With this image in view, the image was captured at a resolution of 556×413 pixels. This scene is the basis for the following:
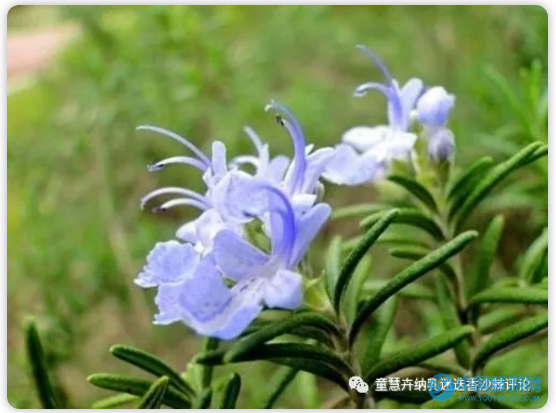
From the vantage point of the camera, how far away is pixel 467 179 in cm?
85

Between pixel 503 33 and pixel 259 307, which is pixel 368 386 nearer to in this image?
pixel 259 307

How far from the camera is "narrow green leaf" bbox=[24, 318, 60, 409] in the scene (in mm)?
732

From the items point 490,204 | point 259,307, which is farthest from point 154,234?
point 259,307

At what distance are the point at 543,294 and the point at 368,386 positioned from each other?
169 mm

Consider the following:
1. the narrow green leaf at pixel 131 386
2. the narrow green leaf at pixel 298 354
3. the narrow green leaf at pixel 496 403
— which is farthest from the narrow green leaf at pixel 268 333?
the narrow green leaf at pixel 496 403

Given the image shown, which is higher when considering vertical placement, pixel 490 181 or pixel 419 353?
pixel 490 181

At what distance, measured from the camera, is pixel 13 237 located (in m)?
1.53

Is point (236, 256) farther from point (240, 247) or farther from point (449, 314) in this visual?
point (449, 314)

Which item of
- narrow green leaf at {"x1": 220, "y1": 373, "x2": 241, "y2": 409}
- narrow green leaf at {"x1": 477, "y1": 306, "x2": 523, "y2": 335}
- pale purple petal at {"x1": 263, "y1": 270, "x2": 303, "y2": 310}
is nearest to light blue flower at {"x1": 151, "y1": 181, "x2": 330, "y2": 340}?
pale purple petal at {"x1": 263, "y1": 270, "x2": 303, "y2": 310}

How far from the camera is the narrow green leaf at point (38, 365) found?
73cm

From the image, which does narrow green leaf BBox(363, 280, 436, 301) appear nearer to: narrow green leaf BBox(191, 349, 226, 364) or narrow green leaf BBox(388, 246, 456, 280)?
narrow green leaf BBox(388, 246, 456, 280)

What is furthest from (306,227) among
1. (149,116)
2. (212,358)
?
(149,116)

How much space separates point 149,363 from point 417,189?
29cm

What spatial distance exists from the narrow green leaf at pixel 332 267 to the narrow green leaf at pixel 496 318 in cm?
21
